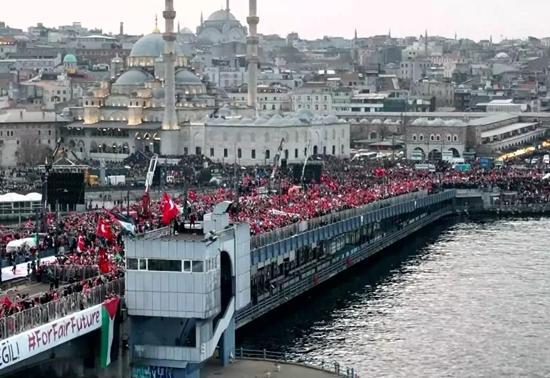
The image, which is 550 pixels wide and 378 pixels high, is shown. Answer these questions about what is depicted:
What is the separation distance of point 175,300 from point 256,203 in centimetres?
2481

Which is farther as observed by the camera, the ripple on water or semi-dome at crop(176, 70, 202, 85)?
semi-dome at crop(176, 70, 202, 85)

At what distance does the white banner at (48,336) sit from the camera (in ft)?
77.9

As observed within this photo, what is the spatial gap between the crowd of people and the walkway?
9.99 feet

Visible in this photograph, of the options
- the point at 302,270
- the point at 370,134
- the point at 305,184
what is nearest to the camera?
the point at 302,270

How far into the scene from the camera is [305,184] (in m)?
63.5

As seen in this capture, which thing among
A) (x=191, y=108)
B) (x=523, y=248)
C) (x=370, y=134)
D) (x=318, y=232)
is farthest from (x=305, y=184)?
(x=370, y=134)

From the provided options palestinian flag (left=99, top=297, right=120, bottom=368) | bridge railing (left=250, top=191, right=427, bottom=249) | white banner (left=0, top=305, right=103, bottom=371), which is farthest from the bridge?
bridge railing (left=250, top=191, right=427, bottom=249)

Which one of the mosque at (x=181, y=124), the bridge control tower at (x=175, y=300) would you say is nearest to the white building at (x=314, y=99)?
the mosque at (x=181, y=124)

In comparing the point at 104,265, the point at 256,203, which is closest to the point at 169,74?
the point at 256,203

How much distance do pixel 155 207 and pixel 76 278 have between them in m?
20.4

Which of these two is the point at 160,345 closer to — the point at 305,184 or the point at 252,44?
the point at 305,184

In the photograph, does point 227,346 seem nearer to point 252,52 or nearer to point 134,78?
point 252,52

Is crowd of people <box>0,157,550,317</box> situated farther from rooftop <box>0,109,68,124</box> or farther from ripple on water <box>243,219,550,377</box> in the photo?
rooftop <box>0,109,68,124</box>

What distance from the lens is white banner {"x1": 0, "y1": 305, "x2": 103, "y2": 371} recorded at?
23734 mm
